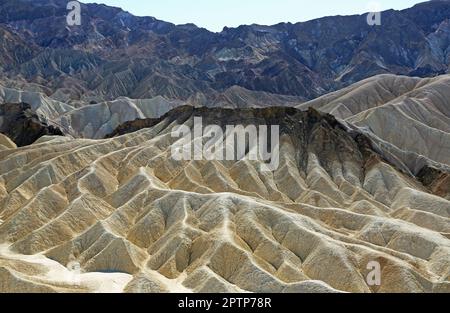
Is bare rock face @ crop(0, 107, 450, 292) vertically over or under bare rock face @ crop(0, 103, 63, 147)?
under

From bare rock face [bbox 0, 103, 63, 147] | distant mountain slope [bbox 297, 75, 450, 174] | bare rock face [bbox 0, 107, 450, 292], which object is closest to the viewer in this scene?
bare rock face [bbox 0, 107, 450, 292]

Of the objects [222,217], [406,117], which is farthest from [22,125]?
[406,117]

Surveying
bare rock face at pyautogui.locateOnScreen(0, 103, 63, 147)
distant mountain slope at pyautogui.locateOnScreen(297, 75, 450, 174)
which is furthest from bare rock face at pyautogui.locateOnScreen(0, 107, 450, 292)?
bare rock face at pyautogui.locateOnScreen(0, 103, 63, 147)

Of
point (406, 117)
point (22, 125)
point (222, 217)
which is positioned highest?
point (406, 117)

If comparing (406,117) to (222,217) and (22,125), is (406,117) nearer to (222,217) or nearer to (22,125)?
(222,217)

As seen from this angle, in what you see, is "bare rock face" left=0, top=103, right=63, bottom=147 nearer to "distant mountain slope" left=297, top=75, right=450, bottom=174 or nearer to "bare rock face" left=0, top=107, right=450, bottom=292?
"bare rock face" left=0, top=107, right=450, bottom=292

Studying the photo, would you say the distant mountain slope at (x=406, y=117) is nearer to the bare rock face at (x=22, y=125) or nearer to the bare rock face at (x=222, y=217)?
the bare rock face at (x=222, y=217)
